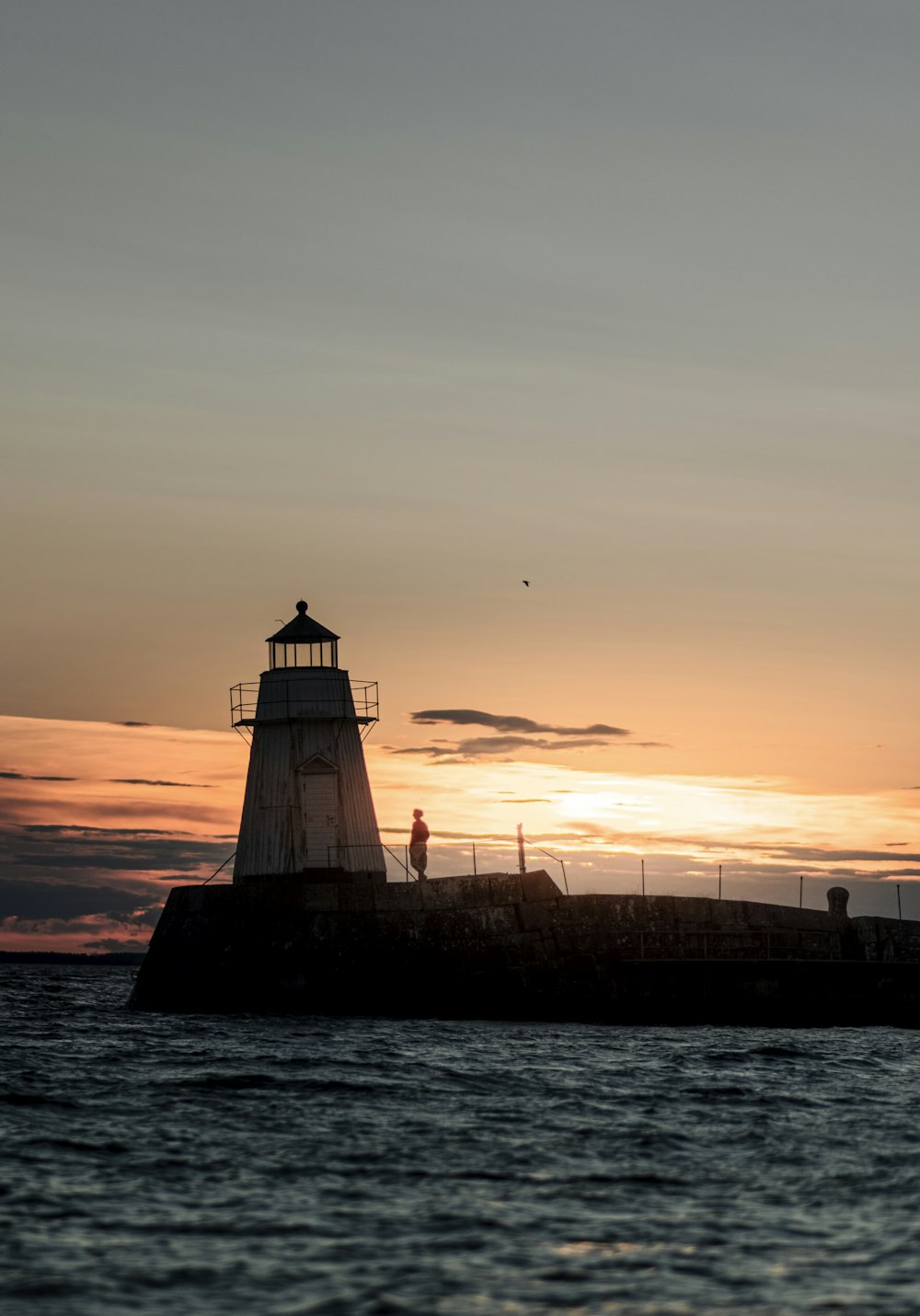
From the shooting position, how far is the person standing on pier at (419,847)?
1277 inches

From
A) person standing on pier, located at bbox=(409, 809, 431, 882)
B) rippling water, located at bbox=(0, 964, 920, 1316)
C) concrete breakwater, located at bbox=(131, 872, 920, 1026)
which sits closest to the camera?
rippling water, located at bbox=(0, 964, 920, 1316)

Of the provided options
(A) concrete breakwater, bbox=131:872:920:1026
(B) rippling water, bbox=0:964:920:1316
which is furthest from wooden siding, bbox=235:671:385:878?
(B) rippling water, bbox=0:964:920:1316

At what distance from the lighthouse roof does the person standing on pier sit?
492 cm

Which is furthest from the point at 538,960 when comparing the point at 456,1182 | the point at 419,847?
the point at 456,1182

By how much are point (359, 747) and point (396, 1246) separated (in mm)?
23655

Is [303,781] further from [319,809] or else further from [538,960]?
[538,960]

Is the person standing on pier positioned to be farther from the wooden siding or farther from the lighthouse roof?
the lighthouse roof

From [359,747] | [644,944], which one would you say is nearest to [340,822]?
[359,747]

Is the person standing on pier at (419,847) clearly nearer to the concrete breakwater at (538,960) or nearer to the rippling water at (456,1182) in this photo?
the concrete breakwater at (538,960)

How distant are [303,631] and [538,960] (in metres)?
10.1

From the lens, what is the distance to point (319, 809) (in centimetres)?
3319

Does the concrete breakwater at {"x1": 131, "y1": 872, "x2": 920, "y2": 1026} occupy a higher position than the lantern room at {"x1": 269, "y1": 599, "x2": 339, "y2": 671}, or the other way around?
the lantern room at {"x1": 269, "y1": 599, "x2": 339, "y2": 671}

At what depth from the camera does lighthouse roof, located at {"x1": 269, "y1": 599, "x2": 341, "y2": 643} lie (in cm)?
3441

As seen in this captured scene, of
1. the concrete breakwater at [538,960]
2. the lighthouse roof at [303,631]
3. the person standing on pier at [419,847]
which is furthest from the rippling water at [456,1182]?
the lighthouse roof at [303,631]
